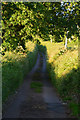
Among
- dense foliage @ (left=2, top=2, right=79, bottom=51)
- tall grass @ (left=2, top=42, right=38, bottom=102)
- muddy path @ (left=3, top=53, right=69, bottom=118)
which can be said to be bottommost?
muddy path @ (left=3, top=53, right=69, bottom=118)

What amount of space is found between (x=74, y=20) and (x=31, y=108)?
508 inches

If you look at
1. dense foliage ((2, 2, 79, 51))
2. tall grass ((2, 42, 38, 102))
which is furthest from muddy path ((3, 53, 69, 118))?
dense foliage ((2, 2, 79, 51))

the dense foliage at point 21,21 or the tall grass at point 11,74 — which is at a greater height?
the dense foliage at point 21,21

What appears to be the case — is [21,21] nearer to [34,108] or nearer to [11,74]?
[11,74]

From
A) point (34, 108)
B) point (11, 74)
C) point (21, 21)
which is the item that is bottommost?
point (34, 108)

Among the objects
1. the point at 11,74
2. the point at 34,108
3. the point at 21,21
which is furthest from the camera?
the point at 21,21

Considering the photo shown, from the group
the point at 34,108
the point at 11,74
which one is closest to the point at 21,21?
the point at 11,74

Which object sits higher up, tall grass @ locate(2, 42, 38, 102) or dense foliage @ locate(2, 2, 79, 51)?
dense foliage @ locate(2, 2, 79, 51)

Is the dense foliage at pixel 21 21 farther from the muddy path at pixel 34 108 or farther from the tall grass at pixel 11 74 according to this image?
the muddy path at pixel 34 108

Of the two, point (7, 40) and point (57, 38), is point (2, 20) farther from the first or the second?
point (57, 38)

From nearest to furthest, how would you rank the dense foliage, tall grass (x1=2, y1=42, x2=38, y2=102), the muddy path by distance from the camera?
the muddy path
tall grass (x1=2, y1=42, x2=38, y2=102)
the dense foliage

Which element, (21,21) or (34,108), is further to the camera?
(21,21)

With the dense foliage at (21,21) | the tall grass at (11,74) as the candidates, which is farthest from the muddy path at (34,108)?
the dense foliage at (21,21)

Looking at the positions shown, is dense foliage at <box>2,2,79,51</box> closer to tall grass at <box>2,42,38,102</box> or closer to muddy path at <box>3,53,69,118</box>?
tall grass at <box>2,42,38,102</box>
